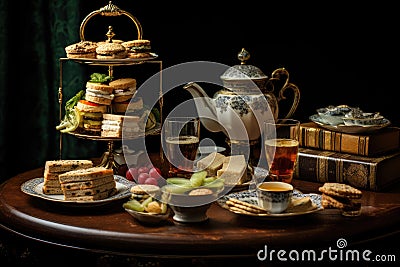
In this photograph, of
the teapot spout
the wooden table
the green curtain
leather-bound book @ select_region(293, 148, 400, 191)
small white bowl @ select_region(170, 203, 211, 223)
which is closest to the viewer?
the wooden table

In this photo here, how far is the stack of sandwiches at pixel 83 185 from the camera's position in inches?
72.6

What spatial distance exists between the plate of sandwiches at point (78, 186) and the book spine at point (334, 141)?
60cm

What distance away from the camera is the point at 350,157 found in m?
2.09

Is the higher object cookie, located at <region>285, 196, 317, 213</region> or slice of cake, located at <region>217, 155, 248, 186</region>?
slice of cake, located at <region>217, 155, 248, 186</region>

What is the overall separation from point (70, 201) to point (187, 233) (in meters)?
0.36

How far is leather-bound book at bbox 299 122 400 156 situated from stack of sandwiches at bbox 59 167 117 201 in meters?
0.71

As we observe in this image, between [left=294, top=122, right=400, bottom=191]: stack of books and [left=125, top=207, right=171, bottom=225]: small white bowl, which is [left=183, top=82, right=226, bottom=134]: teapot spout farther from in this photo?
[left=125, top=207, right=171, bottom=225]: small white bowl

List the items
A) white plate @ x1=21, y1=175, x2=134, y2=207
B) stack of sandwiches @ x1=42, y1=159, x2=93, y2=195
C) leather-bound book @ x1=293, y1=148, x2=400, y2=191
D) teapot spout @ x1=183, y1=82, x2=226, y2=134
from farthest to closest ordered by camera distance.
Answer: teapot spout @ x1=183, y1=82, x2=226, y2=134 < leather-bound book @ x1=293, y1=148, x2=400, y2=191 < stack of sandwiches @ x1=42, y1=159, x2=93, y2=195 < white plate @ x1=21, y1=175, x2=134, y2=207

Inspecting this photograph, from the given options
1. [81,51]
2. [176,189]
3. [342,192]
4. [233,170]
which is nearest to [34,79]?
[81,51]

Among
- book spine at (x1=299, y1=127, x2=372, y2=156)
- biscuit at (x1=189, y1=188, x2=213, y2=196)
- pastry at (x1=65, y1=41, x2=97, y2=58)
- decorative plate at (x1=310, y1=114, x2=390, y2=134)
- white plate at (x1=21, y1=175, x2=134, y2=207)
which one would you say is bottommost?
white plate at (x1=21, y1=175, x2=134, y2=207)

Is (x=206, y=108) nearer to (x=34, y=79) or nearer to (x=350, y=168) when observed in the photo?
(x=350, y=168)

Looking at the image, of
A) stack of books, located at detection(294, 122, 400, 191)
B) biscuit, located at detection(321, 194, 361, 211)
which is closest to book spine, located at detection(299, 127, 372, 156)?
stack of books, located at detection(294, 122, 400, 191)

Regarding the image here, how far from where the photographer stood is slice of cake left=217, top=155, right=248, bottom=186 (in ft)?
6.49

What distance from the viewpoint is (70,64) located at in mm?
2625
